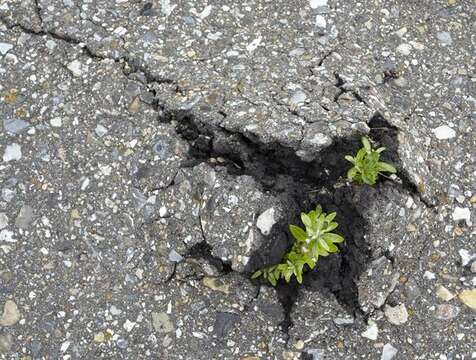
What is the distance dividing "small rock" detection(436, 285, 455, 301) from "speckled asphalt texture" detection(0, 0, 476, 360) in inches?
0.5

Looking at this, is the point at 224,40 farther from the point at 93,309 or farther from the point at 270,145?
the point at 93,309

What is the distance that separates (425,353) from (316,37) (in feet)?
4.84

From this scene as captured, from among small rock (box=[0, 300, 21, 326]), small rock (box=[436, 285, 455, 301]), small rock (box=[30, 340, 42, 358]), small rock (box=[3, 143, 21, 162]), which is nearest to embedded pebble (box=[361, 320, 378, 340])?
small rock (box=[436, 285, 455, 301])

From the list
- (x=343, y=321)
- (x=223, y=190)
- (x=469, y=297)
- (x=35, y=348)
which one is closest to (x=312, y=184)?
(x=223, y=190)

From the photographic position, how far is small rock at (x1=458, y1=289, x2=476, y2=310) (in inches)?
113

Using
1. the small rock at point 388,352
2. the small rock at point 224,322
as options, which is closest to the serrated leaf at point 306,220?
the small rock at point 224,322

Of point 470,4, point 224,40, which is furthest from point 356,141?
point 470,4

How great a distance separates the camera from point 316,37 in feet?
10.9

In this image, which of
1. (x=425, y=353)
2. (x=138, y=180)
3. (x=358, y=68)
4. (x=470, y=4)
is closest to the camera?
(x=425, y=353)

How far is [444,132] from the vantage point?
3154mm

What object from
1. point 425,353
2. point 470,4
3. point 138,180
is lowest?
point 425,353

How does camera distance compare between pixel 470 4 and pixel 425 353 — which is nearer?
pixel 425 353

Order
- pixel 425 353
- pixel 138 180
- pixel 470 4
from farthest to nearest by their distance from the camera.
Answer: pixel 470 4
pixel 138 180
pixel 425 353

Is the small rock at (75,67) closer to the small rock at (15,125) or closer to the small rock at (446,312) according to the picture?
the small rock at (15,125)
